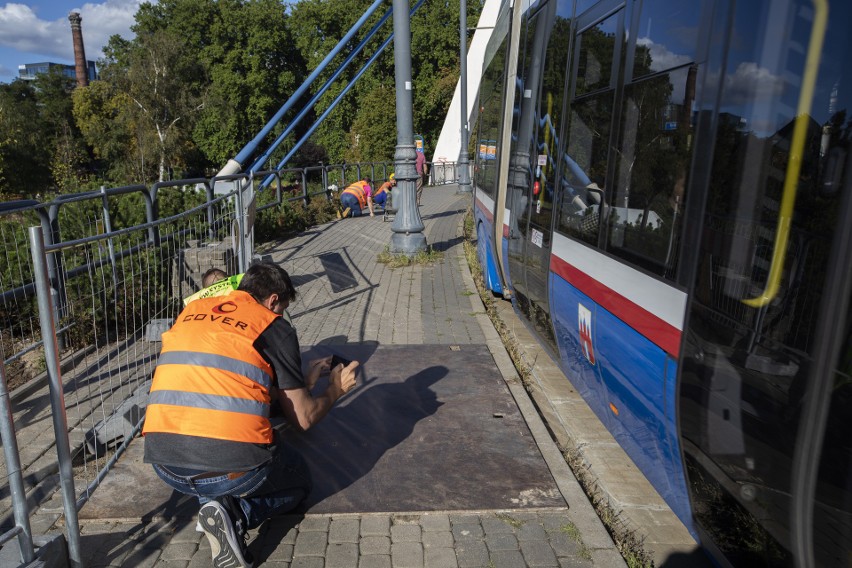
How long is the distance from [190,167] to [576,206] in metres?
55.2

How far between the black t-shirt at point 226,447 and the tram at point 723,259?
1.67 metres

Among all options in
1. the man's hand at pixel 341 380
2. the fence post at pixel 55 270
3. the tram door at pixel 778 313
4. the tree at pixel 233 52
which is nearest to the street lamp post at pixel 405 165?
the fence post at pixel 55 270

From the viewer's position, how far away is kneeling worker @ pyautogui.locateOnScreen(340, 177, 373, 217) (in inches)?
701

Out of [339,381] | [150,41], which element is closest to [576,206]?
[339,381]

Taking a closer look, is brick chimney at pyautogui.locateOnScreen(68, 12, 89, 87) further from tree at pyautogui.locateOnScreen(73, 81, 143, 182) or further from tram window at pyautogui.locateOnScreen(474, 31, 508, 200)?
tram window at pyautogui.locateOnScreen(474, 31, 508, 200)

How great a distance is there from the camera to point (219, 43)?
53219mm

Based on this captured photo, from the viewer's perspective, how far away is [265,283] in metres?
3.29

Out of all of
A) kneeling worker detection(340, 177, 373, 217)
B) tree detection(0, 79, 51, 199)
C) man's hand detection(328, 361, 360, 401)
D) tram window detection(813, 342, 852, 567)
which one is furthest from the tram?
tree detection(0, 79, 51, 199)

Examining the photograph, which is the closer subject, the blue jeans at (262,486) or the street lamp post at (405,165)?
the blue jeans at (262,486)

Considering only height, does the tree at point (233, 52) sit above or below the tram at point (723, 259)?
above

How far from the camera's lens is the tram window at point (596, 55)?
3801 mm

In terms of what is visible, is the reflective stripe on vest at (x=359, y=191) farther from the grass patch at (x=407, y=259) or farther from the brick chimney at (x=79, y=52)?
the brick chimney at (x=79, y=52)

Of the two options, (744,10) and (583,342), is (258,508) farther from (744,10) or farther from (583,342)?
(744,10)

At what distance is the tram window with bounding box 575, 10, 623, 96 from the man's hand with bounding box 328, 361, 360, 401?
85.6 inches
